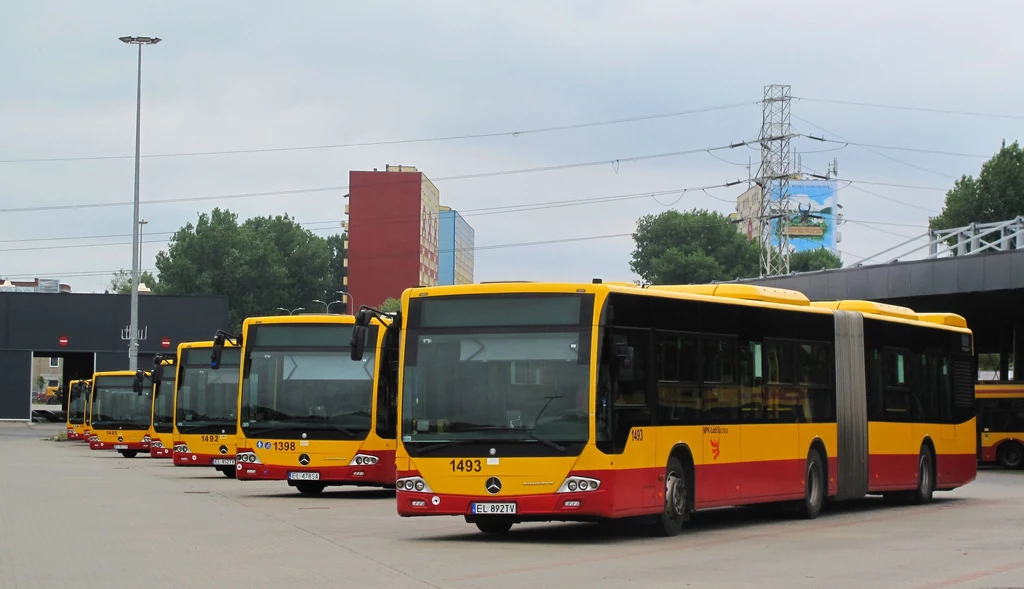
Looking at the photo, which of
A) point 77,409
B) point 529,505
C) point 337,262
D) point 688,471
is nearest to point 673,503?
point 688,471

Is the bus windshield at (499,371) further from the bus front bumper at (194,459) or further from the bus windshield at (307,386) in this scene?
the bus front bumper at (194,459)

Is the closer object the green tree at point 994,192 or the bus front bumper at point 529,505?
the bus front bumper at point 529,505

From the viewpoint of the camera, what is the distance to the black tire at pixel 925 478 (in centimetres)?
2408

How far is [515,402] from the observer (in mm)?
15859

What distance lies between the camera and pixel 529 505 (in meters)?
15.7

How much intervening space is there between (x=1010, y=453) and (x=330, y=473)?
101 feet

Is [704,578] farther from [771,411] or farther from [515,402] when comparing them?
[771,411]

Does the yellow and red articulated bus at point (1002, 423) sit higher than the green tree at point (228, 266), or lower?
lower

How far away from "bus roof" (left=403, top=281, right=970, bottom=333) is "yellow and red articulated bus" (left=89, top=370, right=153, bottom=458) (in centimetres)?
3175

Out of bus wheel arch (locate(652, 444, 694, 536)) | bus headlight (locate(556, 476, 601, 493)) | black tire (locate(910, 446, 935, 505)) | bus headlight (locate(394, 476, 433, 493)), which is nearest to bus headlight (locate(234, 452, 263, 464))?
bus headlight (locate(394, 476, 433, 493))

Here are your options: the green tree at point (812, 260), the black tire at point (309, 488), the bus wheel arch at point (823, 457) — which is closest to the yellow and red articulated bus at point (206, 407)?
the black tire at point (309, 488)

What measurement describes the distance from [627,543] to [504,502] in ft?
4.71

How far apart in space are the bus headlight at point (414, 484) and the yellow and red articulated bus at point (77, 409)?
162 feet

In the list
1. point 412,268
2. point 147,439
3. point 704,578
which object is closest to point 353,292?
point 412,268
